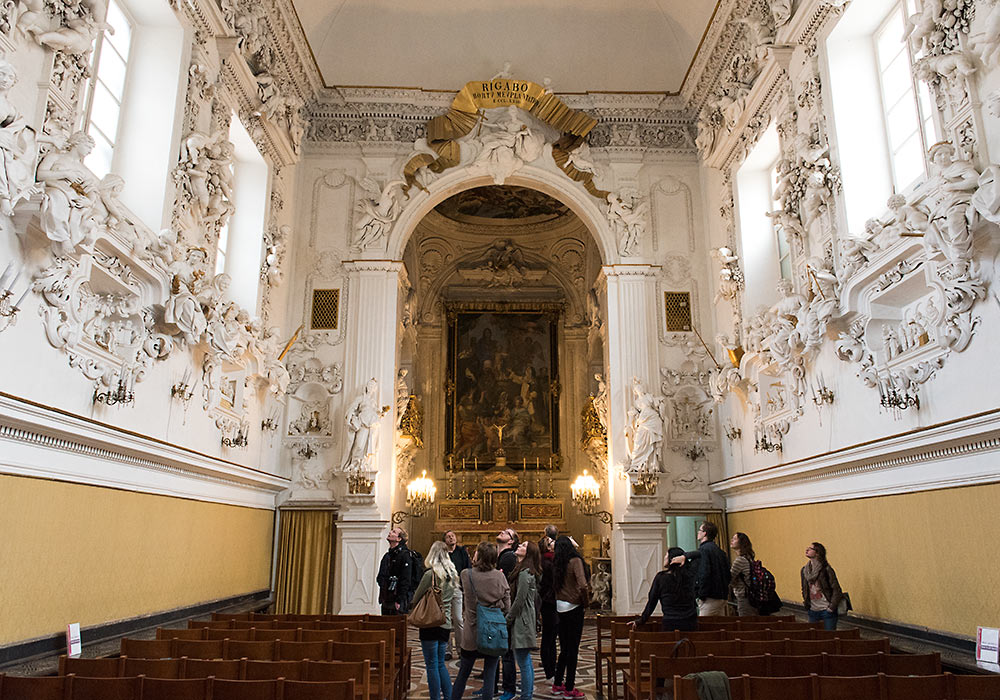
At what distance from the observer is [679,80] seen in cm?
1414

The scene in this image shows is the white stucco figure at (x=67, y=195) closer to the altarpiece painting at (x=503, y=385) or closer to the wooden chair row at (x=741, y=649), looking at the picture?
the wooden chair row at (x=741, y=649)

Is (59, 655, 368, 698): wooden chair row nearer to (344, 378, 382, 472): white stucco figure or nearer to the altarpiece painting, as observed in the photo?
(344, 378, 382, 472): white stucco figure

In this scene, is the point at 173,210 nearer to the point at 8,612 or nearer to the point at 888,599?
the point at 8,612

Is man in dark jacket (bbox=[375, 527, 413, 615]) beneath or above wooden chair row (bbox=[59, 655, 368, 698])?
above

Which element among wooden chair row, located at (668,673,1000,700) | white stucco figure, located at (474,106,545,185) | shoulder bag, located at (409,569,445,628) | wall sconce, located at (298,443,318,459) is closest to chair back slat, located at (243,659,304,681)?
shoulder bag, located at (409,569,445,628)

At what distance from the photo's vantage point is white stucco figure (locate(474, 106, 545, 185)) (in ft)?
46.0

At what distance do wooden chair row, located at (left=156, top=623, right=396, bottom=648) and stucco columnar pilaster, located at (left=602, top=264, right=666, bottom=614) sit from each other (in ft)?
22.5

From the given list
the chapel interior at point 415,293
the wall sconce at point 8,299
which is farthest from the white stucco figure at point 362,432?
the wall sconce at point 8,299

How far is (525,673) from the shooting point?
6.64m

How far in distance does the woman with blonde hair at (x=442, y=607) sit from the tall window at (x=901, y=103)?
5764mm

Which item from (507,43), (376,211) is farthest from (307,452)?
(507,43)

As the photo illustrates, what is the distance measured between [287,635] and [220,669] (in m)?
1.47

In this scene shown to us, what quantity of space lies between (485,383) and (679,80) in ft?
30.5

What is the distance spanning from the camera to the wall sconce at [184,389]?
8.48 metres
